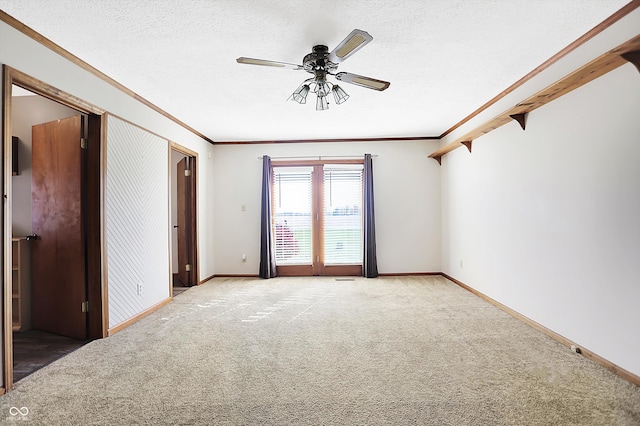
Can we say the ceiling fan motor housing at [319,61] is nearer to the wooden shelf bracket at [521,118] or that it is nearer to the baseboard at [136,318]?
the wooden shelf bracket at [521,118]

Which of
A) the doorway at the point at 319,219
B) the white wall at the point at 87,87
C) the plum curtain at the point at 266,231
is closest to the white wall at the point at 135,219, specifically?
the white wall at the point at 87,87

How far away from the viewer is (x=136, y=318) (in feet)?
12.0

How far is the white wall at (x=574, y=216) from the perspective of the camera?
2271mm

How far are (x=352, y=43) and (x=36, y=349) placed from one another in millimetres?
3575

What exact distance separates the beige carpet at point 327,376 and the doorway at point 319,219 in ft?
7.50

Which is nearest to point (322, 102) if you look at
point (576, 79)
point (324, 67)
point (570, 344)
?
point (324, 67)

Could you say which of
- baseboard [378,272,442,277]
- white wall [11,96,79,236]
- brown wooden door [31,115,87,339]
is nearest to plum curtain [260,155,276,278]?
baseboard [378,272,442,277]

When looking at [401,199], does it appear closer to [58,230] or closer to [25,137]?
[58,230]

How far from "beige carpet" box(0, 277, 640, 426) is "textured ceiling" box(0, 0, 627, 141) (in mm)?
2436

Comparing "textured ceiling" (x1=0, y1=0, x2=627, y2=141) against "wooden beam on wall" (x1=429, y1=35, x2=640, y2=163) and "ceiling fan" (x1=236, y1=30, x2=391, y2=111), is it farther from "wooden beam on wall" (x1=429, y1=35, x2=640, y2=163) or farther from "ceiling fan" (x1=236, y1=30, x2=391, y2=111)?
"wooden beam on wall" (x1=429, y1=35, x2=640, y2=163)

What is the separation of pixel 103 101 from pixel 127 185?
33.2 inches

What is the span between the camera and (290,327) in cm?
343

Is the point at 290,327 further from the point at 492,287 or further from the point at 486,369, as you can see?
the point at 492,287

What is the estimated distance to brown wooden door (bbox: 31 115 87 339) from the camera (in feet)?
10.4
